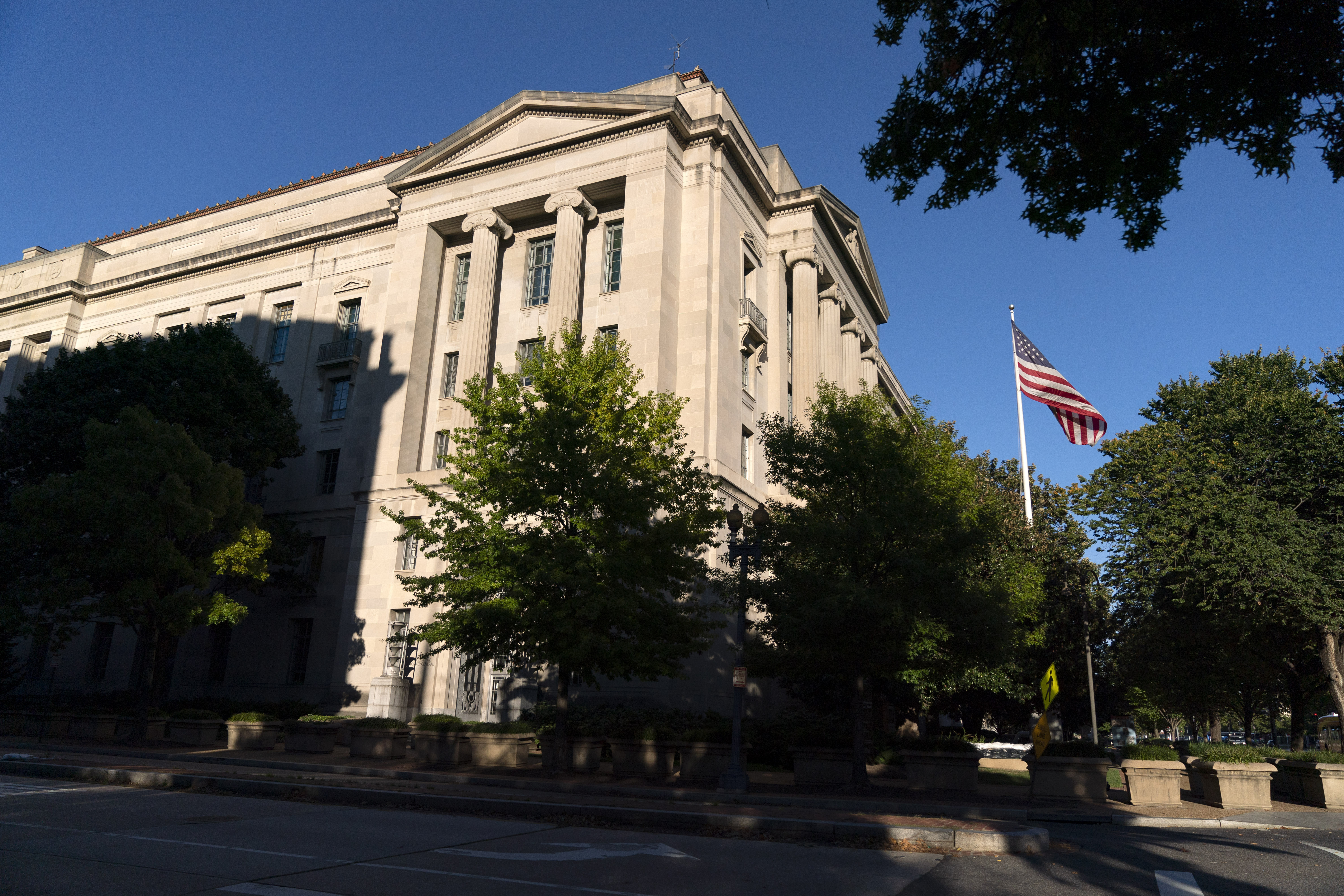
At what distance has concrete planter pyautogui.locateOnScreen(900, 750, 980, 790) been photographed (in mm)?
19297

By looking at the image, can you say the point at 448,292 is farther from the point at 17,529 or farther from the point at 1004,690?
the point at 1004,690

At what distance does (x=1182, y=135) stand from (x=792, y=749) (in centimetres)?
1653

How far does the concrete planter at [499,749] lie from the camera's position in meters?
21.9

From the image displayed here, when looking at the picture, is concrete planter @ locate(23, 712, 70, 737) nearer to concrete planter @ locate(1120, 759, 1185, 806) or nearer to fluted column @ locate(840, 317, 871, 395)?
concrete planter @ locate(1120, 759, 1185, 806)

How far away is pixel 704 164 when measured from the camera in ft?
112

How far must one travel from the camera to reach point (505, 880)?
8.51 m

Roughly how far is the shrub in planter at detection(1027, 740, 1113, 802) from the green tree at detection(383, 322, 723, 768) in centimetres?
872

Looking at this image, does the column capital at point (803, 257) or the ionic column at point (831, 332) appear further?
the ionic column at point (831, 332)

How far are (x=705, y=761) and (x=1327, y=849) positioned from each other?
11.9 metres

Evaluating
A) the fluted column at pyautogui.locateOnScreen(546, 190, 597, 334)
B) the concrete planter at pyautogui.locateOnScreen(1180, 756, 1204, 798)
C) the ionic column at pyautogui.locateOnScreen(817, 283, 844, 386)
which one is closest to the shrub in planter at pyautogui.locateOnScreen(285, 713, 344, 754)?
the fluted column at pyautogui.locateOnScreen(546, 190, 597, 334)

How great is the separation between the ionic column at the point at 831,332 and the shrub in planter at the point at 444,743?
2603cm

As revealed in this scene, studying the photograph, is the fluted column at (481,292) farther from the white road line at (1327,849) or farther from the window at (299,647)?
the white road line at (1327,849)

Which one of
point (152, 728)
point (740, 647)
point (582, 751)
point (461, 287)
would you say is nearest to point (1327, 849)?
point (740, 647)

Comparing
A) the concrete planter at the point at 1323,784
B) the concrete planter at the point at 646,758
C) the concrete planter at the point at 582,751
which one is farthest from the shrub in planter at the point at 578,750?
the concrete planter at the point at 1323,784
